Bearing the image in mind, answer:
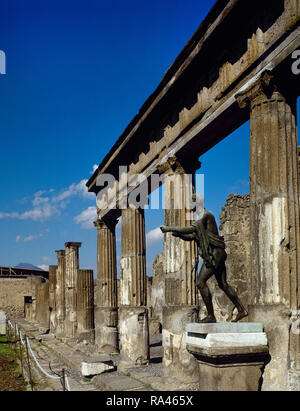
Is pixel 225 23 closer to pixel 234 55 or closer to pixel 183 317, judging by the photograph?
pixel 234 55

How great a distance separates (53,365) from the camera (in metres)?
12.6

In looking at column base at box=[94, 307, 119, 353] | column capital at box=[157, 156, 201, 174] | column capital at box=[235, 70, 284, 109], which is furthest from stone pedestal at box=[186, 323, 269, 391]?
column base at box=[94, 307, 119, 353]

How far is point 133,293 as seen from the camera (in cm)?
1208

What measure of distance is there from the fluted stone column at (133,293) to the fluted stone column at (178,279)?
257 cm

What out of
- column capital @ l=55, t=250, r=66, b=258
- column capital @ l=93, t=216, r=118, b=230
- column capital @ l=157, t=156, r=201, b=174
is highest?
column capital @ l=157, t=156, r=201, b=174

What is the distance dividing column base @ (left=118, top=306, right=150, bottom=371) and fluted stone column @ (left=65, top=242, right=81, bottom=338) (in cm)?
763

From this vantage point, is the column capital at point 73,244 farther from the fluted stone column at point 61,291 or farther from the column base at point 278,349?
the column base at point 278,349

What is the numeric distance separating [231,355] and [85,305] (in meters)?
13.1

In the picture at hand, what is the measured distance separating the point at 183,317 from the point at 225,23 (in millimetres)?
5170

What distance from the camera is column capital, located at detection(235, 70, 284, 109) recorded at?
6.06m

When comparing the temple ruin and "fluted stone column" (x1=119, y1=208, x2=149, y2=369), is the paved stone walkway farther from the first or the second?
"fluted stone column" (x1=119, y1=208, x2=149, y2=369)

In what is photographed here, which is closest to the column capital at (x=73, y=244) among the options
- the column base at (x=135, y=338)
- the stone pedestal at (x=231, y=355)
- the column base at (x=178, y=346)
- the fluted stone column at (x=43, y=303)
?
the fluted stone column at (x=43, y=303)

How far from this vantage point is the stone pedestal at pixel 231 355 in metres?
5.25

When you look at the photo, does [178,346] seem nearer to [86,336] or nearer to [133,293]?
[133,293]
